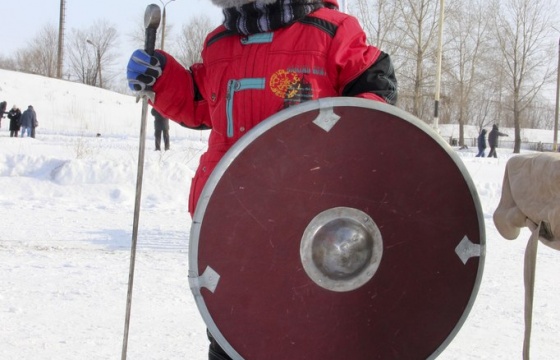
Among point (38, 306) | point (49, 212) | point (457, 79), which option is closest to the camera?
point (38, 306)

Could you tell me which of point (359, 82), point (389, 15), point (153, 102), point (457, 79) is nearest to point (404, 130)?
point (359, 82)

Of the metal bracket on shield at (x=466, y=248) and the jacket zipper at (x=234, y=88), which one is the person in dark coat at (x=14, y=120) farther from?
the metal bracket on shield at (x=466, y=248)

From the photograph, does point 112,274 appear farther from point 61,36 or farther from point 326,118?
point 61,36

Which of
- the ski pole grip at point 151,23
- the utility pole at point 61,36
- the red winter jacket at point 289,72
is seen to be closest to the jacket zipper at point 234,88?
the red winter jacket at point 289,72

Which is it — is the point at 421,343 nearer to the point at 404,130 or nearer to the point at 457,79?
the point at 404,130

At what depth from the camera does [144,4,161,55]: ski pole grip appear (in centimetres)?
255

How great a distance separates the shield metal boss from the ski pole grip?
99 centimetres

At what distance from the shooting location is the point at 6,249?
5.43 m

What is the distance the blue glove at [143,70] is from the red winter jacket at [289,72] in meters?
0.28

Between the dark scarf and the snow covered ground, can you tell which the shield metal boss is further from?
the snow covered ground

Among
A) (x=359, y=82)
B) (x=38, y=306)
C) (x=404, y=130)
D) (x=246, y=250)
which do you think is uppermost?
(x=359, y=82)

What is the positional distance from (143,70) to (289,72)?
60 cm

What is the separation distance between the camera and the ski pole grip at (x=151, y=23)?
255 centimetres

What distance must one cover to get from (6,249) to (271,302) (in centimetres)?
421
